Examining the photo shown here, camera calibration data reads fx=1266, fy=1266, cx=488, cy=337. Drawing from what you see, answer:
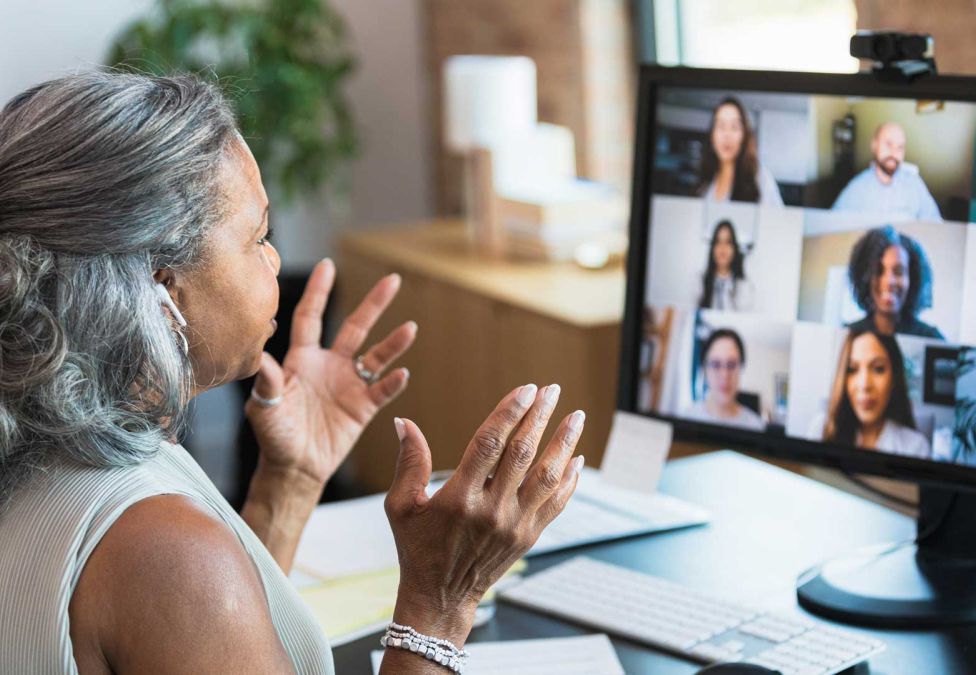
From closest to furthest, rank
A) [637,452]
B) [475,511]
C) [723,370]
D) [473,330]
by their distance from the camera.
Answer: [475,511], [723,370], [637,452], [473,330]

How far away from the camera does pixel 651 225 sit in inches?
62.6

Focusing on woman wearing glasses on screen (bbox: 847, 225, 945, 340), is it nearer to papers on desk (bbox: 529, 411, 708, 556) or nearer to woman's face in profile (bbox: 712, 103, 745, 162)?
woman's face in profile (bbox: 712, 103, 745, 162)

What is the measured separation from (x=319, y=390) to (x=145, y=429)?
502 millimetres

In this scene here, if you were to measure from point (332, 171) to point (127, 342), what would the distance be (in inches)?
126

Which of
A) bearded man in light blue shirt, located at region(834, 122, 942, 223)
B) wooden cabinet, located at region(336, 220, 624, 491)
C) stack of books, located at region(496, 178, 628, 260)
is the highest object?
bearded man in light blue shirt, located at region(834, 122, 942, 223)

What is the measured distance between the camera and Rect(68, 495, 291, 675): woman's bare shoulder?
95 cm

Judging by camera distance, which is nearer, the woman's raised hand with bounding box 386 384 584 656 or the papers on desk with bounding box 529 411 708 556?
the woman's raised hand with bounding box 386 384 584 656

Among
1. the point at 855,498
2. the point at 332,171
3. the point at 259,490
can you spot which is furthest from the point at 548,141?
the point at 259,490

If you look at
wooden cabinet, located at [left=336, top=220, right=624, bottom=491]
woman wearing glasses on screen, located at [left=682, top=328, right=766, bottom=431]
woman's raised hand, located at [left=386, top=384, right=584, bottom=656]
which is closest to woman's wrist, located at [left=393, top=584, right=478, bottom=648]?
woman's raised hand, located at [left=386, top=384, right=584, bottom=656]

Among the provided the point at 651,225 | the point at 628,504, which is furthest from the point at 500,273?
the point at 651,225

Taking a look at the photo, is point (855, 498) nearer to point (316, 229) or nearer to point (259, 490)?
point (259, 490)

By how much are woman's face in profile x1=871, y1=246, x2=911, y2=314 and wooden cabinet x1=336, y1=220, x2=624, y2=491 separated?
1.47 m

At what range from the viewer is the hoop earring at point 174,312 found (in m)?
1.07

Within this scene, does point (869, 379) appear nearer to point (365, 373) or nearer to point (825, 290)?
point (825, 290)
